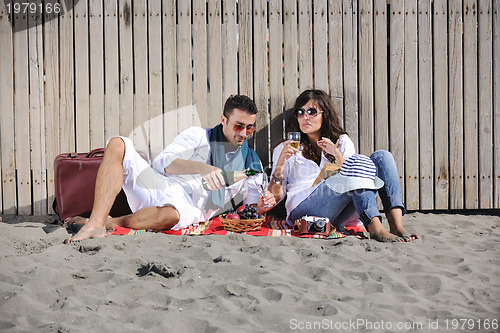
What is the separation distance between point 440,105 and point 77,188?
12.6ft

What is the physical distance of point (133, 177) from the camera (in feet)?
12.0

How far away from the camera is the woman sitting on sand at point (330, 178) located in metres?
3.47

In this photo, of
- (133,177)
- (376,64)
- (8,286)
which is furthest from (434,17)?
(8,286)

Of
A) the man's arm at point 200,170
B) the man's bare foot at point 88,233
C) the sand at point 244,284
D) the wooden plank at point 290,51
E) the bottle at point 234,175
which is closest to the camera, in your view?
the sand at point 244,284

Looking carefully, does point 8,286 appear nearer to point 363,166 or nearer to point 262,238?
point 262,238

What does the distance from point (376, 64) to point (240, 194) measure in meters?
2.06

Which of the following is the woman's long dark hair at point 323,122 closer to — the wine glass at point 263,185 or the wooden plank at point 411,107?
the wine glass at point 263,185

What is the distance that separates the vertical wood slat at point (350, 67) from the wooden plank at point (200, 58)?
1.46 metres

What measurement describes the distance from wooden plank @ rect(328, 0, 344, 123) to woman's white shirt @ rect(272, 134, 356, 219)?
629 mm

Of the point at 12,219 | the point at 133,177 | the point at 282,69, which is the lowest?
the point at 12,219

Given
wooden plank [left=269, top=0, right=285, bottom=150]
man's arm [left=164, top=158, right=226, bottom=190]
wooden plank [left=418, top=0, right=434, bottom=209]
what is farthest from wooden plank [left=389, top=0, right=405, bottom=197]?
man's arm [left=164, top=158, right=226, bottom=190]

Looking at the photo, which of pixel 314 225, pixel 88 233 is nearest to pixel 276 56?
pixel 314 225

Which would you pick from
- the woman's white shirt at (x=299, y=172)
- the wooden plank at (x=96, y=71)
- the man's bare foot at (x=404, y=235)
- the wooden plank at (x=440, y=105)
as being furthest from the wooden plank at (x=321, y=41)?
the wooden plank at (x=96, y=71)

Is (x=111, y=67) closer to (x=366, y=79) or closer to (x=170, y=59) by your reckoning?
(x=170, y=59)
